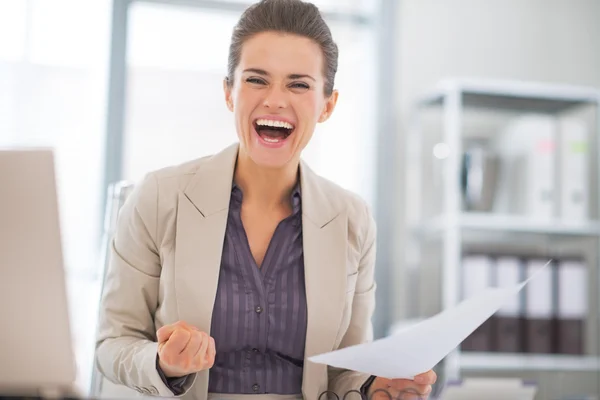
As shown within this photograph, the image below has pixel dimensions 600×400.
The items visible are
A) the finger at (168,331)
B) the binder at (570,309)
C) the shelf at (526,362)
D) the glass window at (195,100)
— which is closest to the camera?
the finger at (168,331)

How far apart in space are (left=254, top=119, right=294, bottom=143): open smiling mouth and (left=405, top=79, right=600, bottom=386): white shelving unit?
60.8 inches

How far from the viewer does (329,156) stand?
335 cm

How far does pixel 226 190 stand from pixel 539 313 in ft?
6.14

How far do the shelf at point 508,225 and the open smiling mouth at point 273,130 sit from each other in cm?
154

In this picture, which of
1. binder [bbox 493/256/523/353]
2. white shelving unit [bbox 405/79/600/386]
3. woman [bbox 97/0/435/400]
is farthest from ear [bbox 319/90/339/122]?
binder [bbox 493/256/523/353]

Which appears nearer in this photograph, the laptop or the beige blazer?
the laptop

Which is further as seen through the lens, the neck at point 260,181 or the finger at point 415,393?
the neck at point 260,181

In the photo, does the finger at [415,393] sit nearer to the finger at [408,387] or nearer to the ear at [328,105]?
the finger at [408,387]

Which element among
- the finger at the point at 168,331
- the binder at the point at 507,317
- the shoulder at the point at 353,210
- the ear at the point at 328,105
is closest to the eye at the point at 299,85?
the ear at the point at 328,105

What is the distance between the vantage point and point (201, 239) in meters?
1.45

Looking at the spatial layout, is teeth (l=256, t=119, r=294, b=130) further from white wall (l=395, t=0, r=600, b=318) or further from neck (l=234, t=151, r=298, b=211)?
white wall (l=395, t=0, r=600, b=318)

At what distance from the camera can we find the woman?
142 centimetres

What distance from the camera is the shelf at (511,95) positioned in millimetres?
2977

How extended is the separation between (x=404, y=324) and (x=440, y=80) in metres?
1.05
